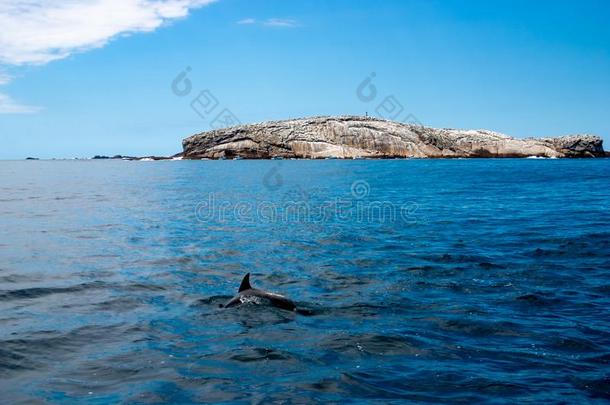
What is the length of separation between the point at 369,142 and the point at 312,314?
170m

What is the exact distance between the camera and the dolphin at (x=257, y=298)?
13.2 meters

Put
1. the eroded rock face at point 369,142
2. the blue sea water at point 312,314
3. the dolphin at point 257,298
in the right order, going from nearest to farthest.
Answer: the blue sea water at point 312,314 < the dolphin at point 257,298 < the eroded rock face at point 369,142

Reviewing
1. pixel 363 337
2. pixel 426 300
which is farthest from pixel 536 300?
pixel 363 337

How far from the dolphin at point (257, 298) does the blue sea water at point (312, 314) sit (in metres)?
0.32

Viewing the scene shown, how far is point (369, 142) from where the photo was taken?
17975cm

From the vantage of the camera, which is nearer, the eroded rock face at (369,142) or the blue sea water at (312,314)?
the blue sea water at (312,314)

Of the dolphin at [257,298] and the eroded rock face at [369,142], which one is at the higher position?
the eroded rock face at [369,142]

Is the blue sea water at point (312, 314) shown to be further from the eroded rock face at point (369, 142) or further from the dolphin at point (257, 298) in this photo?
the eroded rock face at point (369, 142)

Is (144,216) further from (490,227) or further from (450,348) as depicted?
(450,348)

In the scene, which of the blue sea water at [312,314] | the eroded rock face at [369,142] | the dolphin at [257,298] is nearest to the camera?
the blue sea water at [312,314]

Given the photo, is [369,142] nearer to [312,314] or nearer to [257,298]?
[257,298]

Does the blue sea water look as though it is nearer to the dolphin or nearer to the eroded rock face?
the dolphin

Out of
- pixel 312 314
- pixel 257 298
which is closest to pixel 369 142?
pixel 257 298

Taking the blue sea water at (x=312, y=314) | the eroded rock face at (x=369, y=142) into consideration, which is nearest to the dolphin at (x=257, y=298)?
the blue sea water at (x=312, y=314)
